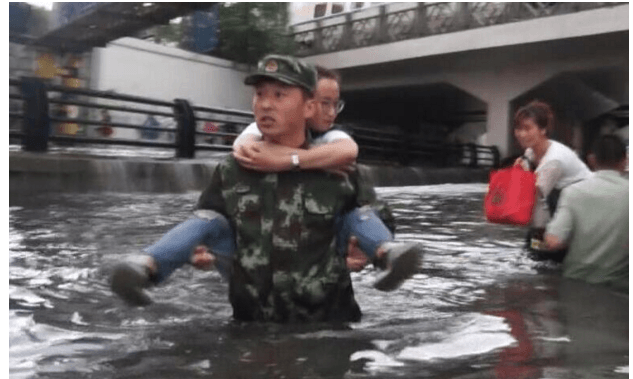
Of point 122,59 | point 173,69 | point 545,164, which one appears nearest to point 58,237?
point 545,164

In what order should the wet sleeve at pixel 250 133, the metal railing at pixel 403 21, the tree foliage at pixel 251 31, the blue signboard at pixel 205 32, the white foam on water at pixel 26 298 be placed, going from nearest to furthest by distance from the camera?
1. the wet sleeve at pixel 250 133
2. the white foam on water at pixel 26 298
3. the metal railing at pixel 403 21
4. the blue signboard at pixel 205 32
5. the tree foliage at pixel 251 31

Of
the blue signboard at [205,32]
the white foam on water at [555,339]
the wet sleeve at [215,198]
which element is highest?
the blue signboard at [205,32]

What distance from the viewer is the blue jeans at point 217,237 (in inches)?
127

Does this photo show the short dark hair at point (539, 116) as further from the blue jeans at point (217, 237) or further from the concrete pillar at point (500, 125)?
the concrete pillar at point (500, 125)

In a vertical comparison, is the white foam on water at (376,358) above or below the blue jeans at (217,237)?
below

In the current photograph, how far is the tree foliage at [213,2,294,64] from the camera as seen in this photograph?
31250mm

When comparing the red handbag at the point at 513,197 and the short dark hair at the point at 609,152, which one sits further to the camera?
the red handbag at the point at 513,197

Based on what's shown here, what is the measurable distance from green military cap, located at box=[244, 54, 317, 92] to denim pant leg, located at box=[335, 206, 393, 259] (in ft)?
1.62

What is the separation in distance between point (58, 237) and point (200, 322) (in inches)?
120

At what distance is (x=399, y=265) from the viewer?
3053 mm

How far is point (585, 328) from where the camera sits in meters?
3.92

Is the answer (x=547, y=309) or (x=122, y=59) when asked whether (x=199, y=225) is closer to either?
(x=547, y=309)

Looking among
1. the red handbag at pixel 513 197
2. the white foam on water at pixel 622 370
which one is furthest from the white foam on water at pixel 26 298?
the red handbag at pixel 513 197

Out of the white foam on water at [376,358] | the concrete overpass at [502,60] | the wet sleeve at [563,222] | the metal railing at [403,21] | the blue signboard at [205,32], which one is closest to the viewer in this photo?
the white foam on water at [376,358]
